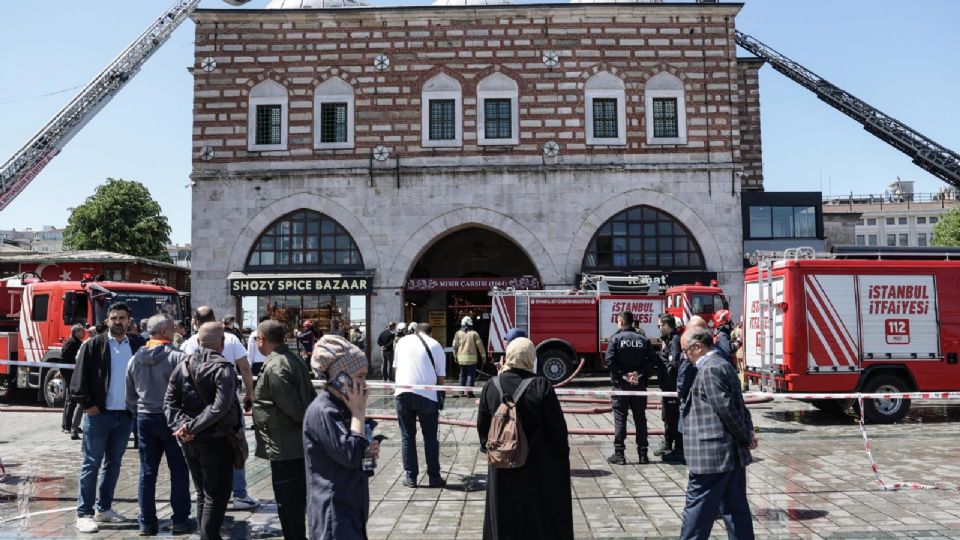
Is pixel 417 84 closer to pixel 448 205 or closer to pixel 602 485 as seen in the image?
pixel 448 205

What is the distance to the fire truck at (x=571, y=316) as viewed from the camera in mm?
19391

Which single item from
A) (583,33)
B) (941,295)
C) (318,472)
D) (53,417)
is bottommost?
(53,417)

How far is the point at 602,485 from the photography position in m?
8.07

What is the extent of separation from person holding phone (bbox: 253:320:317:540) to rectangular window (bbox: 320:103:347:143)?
19.0m

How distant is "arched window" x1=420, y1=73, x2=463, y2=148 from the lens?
2370cm

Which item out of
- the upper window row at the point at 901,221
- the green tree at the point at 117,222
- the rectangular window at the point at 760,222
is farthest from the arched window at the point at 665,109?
the upper window row at the point at 901,221

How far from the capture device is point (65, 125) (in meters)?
26.9

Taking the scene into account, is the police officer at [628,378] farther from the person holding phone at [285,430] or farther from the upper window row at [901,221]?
the upper window row at [901,221]

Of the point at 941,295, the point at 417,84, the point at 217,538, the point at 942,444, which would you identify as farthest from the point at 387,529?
the point at 417,84

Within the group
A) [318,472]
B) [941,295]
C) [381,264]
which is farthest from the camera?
[381,264]

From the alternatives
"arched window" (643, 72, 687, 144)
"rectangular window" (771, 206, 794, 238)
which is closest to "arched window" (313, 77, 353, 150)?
"arched window" (643, 72, 687, 144)

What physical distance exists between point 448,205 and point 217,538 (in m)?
18.6

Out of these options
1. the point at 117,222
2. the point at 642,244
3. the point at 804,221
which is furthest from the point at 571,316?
the point at 117,222

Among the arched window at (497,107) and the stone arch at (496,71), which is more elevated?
the stone arch at (496,71)
